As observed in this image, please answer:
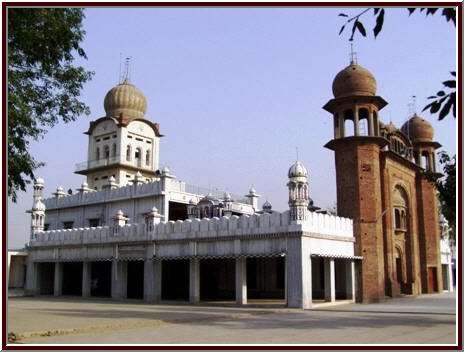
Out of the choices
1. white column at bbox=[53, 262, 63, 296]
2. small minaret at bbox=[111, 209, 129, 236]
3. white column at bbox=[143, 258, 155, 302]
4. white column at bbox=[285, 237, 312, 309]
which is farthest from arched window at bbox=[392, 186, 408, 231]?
white column at bbox=[53, 262, 63, 296]

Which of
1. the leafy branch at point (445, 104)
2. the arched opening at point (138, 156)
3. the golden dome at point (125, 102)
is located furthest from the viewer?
the golden dome at point (125, 102)

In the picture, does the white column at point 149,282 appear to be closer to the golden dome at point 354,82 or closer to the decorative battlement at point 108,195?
the decorative battlement at point 108,195

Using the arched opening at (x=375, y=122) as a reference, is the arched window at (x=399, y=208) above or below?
below

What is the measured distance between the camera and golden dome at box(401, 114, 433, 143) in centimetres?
3997

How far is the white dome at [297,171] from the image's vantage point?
23469mm

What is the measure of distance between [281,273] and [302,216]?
32.9 ft

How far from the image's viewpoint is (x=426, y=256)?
3591 centimetres

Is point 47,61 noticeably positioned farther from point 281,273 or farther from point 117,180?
point 117,180

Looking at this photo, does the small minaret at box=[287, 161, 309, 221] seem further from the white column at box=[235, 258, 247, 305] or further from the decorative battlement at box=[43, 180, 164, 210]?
the decorative battlement at box=[43, 180, 164, 210]

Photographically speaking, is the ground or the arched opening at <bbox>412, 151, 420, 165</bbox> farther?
the arched opening at <bbox>412, 151, 420, 165</bbox>

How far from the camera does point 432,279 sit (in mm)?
37062

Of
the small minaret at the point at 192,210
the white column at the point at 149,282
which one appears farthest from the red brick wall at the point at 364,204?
the white column at the point at 149,282

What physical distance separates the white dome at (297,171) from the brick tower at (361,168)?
5.31 m

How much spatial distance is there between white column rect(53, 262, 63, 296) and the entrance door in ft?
80.2
